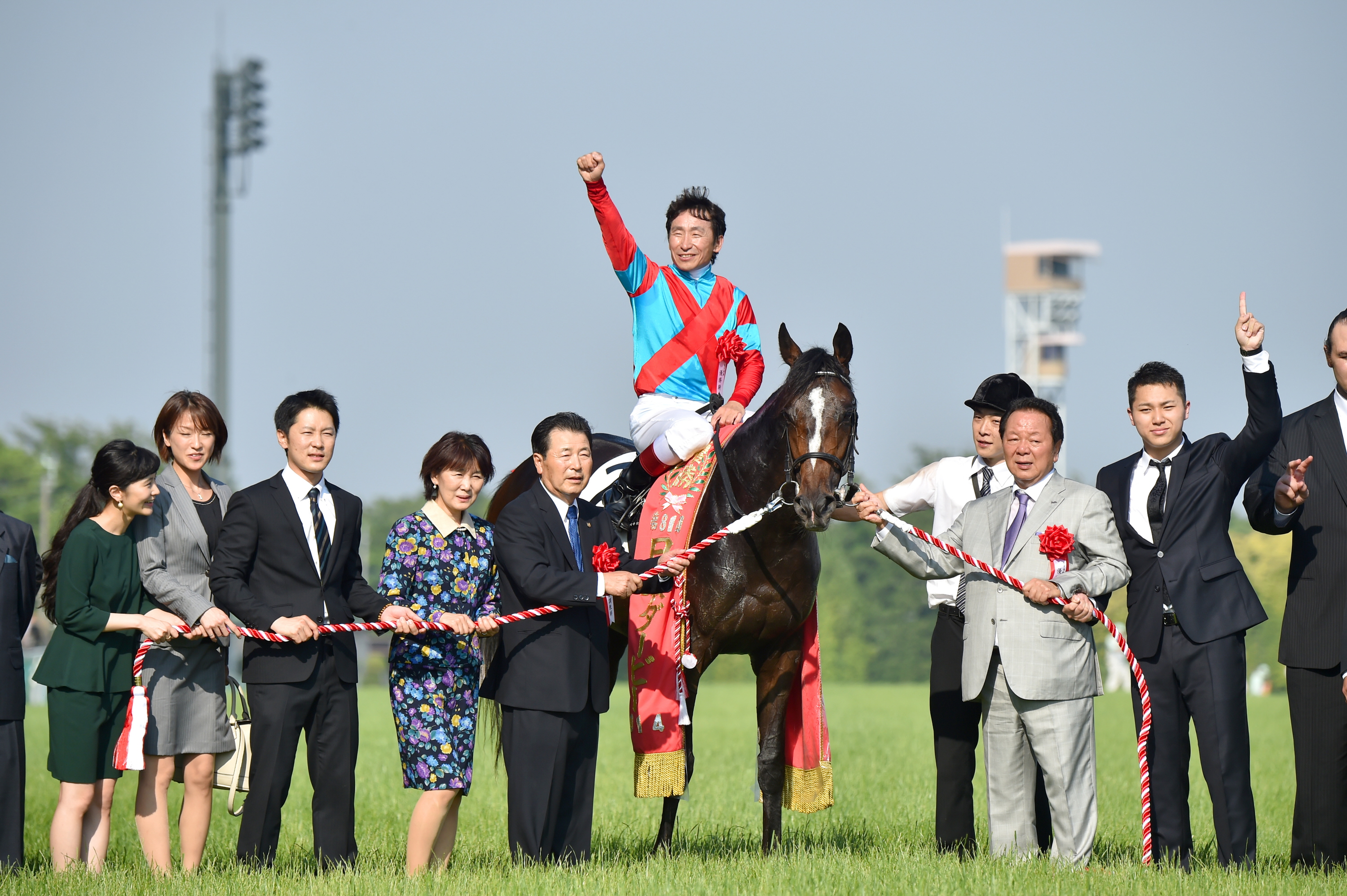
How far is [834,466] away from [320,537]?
8.30ft

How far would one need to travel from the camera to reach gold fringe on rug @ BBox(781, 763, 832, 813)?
719 centimetres

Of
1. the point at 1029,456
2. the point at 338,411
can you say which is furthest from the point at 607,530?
the point at 1029,456

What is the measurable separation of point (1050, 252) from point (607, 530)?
88.6 meters

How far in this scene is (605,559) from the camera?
6.17 metres

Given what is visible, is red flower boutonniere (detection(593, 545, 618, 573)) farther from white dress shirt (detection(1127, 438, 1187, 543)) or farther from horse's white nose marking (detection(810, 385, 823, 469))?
white dress shirt (detection(1127, 438, 1187, 543))

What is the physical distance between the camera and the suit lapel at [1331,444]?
21.1ft

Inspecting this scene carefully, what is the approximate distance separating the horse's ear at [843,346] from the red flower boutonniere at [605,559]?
5.40 feet

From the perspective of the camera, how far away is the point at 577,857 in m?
6.40

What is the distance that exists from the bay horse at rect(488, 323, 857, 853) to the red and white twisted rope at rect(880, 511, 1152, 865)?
534mm

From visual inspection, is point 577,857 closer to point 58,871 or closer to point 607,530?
point 607,530

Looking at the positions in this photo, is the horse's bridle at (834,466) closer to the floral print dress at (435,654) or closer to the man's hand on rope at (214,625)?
the floral print dress at (435,654)

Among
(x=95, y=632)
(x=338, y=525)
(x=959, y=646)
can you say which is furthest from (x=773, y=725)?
(x=95, y=632)

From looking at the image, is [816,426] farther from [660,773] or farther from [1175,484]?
[660,773]

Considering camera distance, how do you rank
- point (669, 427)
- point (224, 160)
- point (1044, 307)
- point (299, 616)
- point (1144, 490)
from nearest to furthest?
1. point (299, 616)
2. point (1144, 490)
3. point (669, 427)
4. point (224, 160)
5. point (1044, 307)
